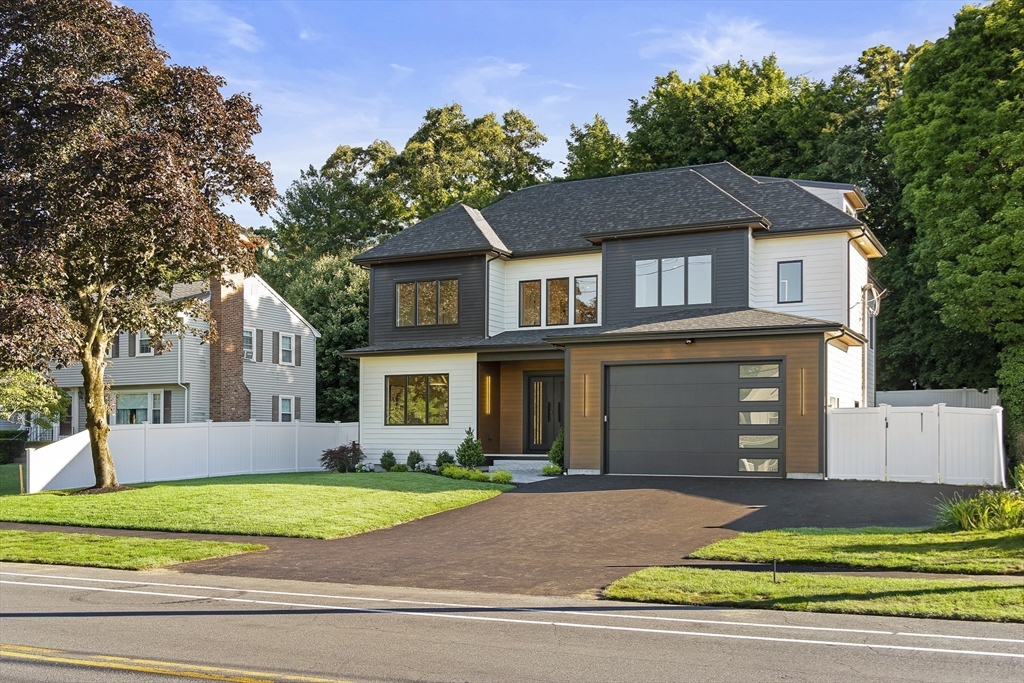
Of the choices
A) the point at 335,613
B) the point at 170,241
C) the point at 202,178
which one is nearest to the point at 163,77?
the point at 202,178

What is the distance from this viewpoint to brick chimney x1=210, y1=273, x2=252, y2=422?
3869cm

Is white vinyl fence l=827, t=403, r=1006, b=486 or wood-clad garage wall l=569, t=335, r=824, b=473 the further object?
wood-clad garage wall l=569, t=335, r=824, b=473

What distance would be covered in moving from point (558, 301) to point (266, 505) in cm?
1166

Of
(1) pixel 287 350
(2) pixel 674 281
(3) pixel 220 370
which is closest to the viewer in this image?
(2) pixel 674 281

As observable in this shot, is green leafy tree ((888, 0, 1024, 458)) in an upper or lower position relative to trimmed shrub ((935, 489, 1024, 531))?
upper

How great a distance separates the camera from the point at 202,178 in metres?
22.6

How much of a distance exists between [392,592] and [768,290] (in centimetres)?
1586

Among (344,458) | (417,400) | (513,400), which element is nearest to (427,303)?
(417,400)

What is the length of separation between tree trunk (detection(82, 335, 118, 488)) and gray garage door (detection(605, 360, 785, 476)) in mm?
11792

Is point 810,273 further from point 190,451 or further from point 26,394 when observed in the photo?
point 26,394

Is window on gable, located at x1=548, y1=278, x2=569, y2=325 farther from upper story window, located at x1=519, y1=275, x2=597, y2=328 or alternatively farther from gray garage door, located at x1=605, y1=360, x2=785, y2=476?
gray garage door, located at x1=605, y1=360, x2=785, y2=476

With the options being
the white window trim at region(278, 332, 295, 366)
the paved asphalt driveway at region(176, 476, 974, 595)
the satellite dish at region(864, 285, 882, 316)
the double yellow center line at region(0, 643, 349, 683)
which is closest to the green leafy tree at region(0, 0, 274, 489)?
the paved asphalt driveway at region(176, 476, 974, 595)

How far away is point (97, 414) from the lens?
23.3 m

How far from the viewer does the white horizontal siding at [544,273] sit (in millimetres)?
27422
